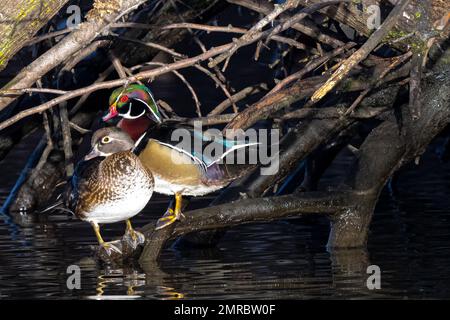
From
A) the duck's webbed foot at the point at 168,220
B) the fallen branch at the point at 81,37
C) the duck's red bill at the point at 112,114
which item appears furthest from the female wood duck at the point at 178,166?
the fallen branch at the point at 81,37

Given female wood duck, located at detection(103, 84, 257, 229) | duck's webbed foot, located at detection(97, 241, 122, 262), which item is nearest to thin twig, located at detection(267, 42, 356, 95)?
female wood duck, located at detection(103, 84, 257, 229)

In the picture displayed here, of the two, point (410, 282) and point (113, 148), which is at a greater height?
point (113, 148)

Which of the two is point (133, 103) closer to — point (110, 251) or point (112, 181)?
point (112, 181)

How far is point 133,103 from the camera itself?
7758 mm

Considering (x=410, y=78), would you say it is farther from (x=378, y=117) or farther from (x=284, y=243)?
(x=284, y=243)

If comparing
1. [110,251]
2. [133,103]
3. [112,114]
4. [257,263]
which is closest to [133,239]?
[110,251]

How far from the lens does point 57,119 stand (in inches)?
364

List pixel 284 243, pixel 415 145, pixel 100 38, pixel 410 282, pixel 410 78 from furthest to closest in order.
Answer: pixel 100 38
pixel 284 243
pixel 415 145
pixel 410 78
pixel 410 282

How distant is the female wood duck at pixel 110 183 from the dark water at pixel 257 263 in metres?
0.35

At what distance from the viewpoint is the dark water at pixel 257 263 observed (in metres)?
6.33

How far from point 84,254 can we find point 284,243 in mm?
1420

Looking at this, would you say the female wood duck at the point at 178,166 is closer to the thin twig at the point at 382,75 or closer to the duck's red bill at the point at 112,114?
the duck's red bill at the point at 112,114

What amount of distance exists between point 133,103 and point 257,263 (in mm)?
1516
